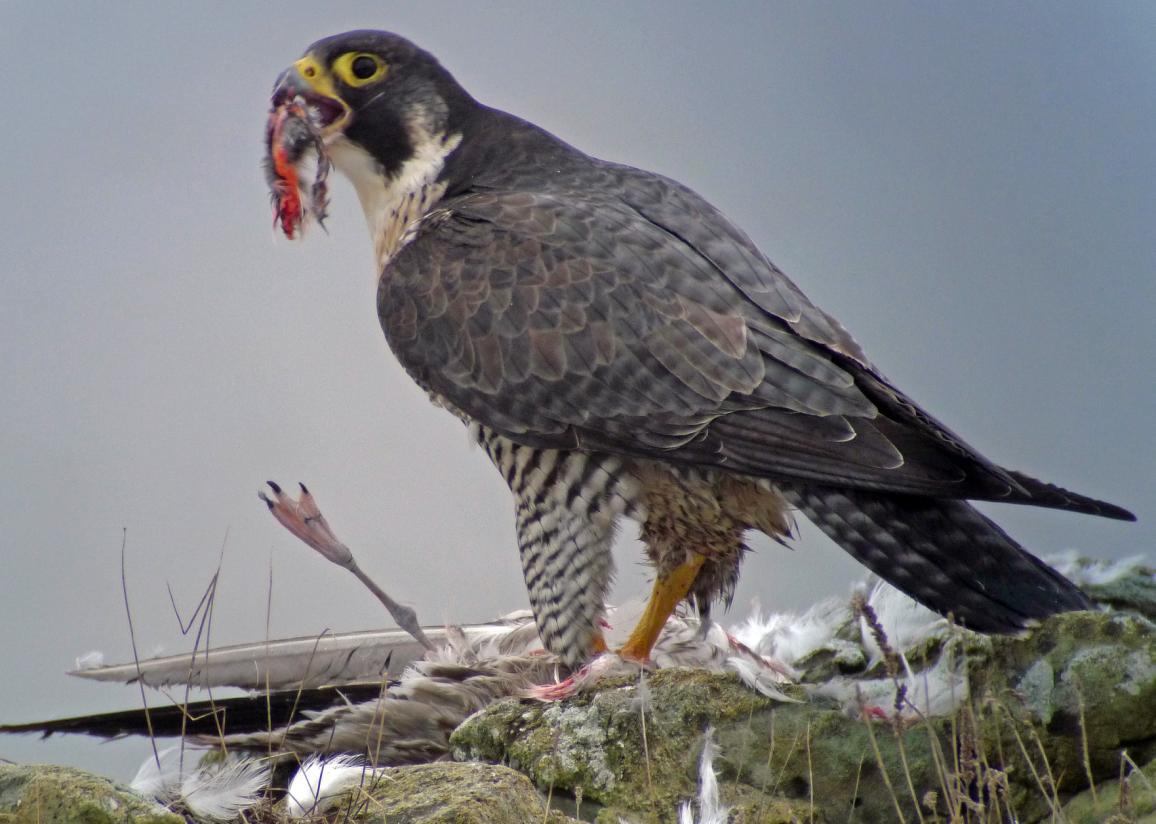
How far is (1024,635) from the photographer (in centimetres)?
245

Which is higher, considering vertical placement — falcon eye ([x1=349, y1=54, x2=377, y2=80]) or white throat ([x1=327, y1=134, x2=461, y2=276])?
falcon eye ([x1=349, y1=54, x2=377, y2=80])

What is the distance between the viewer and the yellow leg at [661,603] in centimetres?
306

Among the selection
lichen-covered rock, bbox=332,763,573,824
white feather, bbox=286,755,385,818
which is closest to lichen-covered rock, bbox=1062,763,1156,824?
lichen-covered rock, bbox=332,763,573,824

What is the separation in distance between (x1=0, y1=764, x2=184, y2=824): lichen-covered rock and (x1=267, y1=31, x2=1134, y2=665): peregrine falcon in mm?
1228

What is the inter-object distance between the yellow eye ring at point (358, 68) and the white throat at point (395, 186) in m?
0.16

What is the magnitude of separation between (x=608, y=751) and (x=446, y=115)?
175 cm

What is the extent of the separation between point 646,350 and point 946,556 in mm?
772

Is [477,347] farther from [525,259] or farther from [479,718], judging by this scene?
[479,718]

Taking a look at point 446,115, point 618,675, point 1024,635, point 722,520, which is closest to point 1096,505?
point 1024,635

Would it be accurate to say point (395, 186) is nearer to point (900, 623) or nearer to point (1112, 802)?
point (900, 623)

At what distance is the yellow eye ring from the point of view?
3312 mm

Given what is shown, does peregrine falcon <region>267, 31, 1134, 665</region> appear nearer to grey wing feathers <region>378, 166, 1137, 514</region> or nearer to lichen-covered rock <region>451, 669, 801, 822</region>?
grey wing feathers <region>378, 166, 1137, 514</region>

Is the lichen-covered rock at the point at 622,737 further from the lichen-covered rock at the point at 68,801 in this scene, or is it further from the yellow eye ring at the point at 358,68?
the yellow eye ring at the point at 358,68

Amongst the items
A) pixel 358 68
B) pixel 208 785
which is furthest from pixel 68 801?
pixel 358 68
